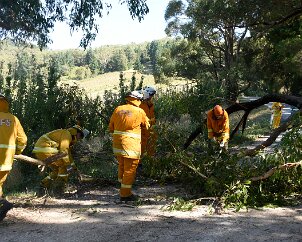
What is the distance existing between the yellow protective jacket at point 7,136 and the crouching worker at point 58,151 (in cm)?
142

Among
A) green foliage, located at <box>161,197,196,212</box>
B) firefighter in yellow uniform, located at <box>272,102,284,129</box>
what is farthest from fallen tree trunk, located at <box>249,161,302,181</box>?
firefighter in yellow uniform, located at <box>272,102,284,129</box>

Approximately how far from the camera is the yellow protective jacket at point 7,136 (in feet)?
16.9

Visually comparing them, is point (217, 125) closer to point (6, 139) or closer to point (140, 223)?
point (140, 223)

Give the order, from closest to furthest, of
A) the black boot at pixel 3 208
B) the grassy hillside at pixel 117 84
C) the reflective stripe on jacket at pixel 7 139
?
the black boot at pixel 3 208
the reflective stripe on jacket at pixel 7 139
the grassy hillside at pixel 117 84

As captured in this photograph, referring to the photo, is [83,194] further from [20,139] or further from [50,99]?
[50,99]

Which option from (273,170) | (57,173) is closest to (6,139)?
(57,173)

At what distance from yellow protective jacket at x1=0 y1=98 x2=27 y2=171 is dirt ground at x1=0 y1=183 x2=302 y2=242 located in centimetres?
76

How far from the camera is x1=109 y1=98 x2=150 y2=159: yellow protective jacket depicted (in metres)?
6.10

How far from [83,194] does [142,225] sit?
2255 millimetres

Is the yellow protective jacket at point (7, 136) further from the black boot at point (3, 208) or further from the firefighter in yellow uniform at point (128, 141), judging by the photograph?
the firefighter in yellow uniform at point (128, 141)

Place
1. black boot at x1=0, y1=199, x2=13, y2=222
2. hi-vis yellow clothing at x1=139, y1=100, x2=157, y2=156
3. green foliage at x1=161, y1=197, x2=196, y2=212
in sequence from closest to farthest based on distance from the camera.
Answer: black boot at x1=0, y1=199, x2=13, y2=222 → green foliage at x1=161, y1=197, x2=196, y2=212 → hi-vis yellow clothing at x1=139, y1=100, x2=157, y2=156

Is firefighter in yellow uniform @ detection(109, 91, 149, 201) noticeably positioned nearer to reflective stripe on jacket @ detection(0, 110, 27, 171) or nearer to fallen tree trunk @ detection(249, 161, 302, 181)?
reflective stripe on jacket @ detection(0, 110, 27, 171)

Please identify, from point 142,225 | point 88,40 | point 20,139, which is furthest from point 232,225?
point 88,40

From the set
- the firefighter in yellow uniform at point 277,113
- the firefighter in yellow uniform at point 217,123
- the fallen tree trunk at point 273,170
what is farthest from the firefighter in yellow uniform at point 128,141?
the firefighter in yellow uniform at point 277,113
